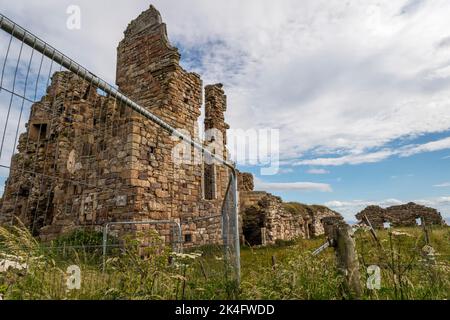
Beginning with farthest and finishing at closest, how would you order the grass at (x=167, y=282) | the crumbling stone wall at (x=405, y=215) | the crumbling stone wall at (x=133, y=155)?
1. the crumbling stone wall at (x=405, y=215)
2. the crumbling stone wall at (x=133, y=155)
3. the grass at (x=167, y=282)

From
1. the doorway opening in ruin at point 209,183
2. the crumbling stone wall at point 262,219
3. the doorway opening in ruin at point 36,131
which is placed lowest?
the crumbling stone wall at point 262,219

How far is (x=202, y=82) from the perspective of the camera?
10.8 m

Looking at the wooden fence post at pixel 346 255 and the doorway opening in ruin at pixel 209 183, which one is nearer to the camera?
the wooden fence post at pixel 346 255

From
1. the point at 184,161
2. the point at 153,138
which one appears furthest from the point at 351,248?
the point at 184,161

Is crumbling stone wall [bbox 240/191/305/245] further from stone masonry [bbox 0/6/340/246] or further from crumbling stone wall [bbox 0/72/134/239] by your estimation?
crumbling stone wall [bbox 0/72/134/239]

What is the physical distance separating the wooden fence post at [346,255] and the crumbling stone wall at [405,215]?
19.5 m

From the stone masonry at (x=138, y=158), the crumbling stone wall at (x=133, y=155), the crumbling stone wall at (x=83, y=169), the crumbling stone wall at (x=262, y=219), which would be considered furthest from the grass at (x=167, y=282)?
the crumbling stone wall at (x=262, y=219)

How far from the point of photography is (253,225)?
43.3 ft

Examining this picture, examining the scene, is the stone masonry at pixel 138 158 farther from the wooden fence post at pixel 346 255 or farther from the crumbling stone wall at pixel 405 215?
the crumbling stone wall at pixel 405 215

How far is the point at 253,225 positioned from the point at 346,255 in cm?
1088

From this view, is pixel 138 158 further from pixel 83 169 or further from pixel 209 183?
pixel 209 183

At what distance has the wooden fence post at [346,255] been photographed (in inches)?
94.0

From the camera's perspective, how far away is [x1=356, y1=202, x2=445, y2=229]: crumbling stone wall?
65.7 ft

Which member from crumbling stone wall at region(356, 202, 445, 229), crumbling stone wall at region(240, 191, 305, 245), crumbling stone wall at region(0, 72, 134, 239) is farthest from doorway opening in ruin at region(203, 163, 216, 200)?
crumbling stone wall at region(356, 202, 445, 229)
